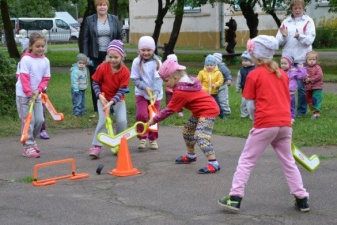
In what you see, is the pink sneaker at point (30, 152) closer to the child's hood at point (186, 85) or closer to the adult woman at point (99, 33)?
the child's hood at point (186, 85)

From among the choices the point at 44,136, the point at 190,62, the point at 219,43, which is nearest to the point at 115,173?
the point at 44,136

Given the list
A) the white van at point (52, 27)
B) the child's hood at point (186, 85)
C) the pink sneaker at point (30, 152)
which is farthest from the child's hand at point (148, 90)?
the white van at point (52, 27)

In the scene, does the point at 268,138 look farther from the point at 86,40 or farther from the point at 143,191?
the point at 86,40

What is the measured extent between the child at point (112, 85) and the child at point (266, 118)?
9.68 feet

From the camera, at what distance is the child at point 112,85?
8.93 metres

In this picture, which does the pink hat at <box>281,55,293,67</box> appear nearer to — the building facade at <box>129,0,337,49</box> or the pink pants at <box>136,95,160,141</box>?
the pink pants at <box>136,95,160,141</box>

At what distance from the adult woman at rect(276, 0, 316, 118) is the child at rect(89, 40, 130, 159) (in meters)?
3.89

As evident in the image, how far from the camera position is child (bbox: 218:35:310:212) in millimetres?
6168

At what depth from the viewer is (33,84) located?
30.4 ft

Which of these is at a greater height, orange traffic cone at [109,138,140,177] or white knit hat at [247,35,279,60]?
white knit hat at [247,35,279,60]

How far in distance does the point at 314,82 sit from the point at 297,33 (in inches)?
40.3

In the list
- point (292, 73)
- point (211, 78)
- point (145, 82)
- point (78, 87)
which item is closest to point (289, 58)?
point (292, 73)

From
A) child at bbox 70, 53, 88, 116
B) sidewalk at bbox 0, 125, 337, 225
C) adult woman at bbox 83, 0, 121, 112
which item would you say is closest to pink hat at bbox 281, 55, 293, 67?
sidewalk at bbox 0, 125, 337, 225

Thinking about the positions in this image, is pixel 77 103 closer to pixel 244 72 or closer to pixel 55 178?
pixel 244 72
